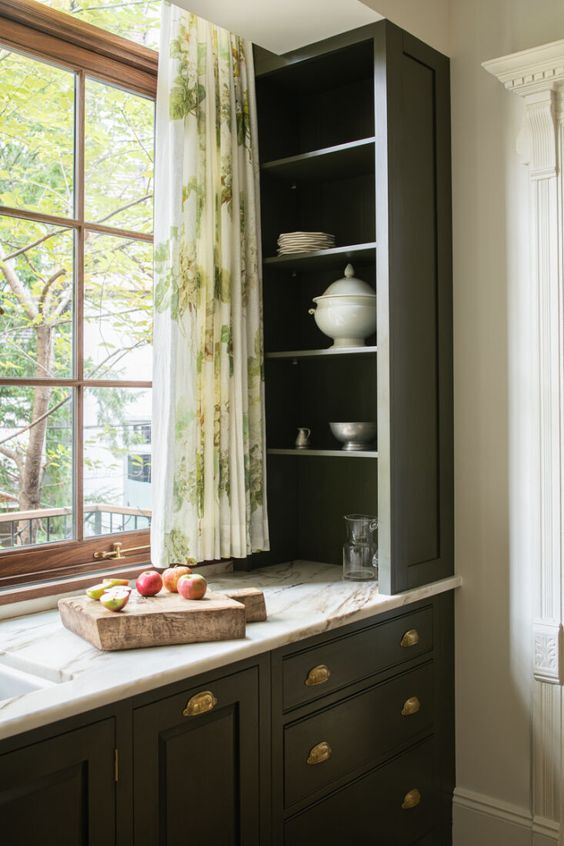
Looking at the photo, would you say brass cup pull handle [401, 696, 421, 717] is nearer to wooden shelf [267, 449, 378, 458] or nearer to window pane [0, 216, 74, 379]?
wooden shelf [267, 449, 378, 458]

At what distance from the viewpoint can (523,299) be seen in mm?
2525

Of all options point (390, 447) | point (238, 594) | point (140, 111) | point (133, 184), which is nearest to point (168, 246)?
point (133, 184)

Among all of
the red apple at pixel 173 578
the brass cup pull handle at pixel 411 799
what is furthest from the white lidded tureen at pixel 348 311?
the brass cup pull handle at pixel 411 799

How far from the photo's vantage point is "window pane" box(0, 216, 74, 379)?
2.17m

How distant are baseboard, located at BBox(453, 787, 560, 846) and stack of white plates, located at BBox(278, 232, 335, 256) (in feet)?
6.11

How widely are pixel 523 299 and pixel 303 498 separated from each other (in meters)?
1.04

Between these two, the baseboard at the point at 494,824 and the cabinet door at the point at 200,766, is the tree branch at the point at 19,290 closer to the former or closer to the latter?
the cabinet door at the point at 200,766

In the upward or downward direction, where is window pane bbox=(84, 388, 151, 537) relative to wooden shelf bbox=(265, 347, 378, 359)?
downward

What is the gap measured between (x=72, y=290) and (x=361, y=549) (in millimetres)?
1200

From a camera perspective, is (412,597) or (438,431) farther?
(438,431)

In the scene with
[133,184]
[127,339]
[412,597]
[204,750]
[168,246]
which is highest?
[133,184]

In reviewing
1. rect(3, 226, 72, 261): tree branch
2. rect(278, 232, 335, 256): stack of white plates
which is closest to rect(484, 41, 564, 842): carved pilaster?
rect(278, 232, 335, 256): stack of white plates

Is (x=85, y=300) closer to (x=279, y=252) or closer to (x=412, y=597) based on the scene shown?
(x=279, y=252)

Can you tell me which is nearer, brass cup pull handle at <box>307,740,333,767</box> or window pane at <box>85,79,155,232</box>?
brass cup pull handle at <box>307,740,333,767</box>
